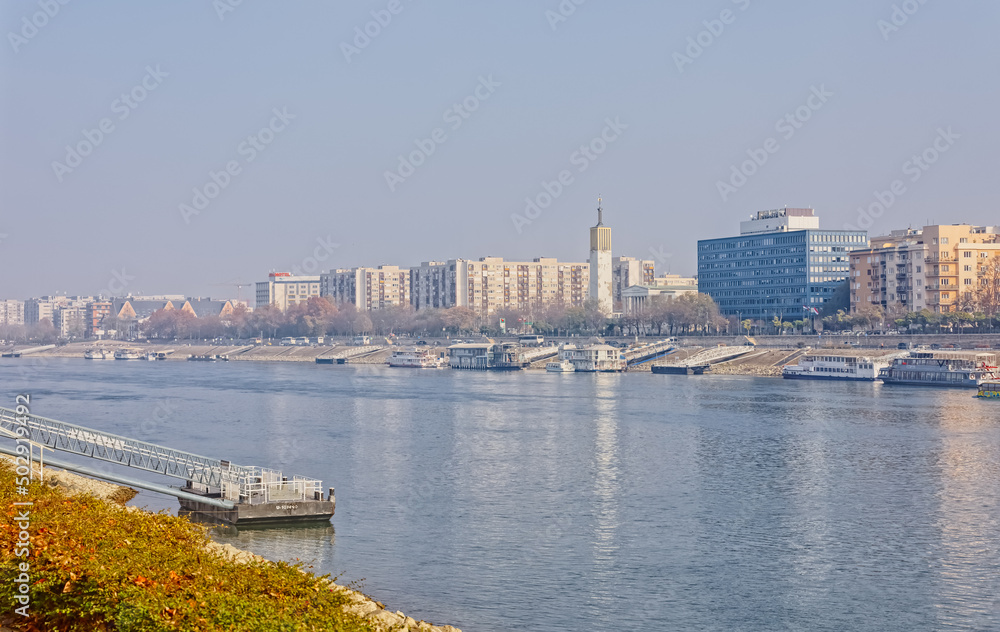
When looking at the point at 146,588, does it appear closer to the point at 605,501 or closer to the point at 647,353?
the point at 605,501

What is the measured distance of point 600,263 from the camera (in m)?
158

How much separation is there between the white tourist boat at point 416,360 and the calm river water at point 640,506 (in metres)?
62.0

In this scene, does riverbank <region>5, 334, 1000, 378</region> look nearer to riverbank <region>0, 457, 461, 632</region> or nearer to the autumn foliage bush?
riverbank <region>0, 457, 461, 632</region>

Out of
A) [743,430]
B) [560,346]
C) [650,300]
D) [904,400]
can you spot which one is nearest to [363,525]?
[743,430]

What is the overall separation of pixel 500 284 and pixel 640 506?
515ft

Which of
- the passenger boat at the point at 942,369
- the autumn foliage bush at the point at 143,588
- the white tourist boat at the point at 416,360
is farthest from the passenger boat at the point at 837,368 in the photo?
the autumn foliage bush at the point at 143,588

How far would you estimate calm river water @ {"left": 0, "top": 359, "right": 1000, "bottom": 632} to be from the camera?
20.0 metres

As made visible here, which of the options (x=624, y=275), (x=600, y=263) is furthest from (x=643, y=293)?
(x=624, y=275)

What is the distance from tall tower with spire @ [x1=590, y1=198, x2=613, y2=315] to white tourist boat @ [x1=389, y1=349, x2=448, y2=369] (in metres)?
32.8

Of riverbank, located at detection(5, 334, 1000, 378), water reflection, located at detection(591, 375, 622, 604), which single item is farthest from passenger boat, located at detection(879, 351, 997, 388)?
water reflection, located at detection(591, 375, 622, 604)

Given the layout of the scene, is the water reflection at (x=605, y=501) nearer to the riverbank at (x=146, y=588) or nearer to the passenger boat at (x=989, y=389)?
the riverbank at (x=146, y=588)

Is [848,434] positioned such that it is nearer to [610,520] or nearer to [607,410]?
[607,410]

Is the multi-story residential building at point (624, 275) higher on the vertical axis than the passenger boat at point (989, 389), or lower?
higher

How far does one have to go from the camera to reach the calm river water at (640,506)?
1997 cm
